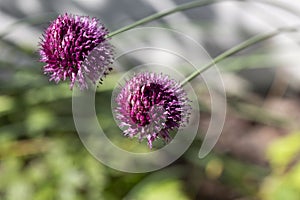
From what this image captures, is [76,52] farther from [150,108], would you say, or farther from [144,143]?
[144,143]

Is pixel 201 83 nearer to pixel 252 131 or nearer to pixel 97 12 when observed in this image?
pixel 252 131

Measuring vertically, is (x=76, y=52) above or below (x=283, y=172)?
below

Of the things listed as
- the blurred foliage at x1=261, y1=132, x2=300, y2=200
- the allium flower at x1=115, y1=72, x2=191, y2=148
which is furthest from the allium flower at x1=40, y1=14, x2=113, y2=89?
the blurred foliage at x1=261, y1=132, x2=300, y2=200

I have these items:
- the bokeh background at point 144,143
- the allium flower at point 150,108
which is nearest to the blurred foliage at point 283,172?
the bokeh background at point 144,143

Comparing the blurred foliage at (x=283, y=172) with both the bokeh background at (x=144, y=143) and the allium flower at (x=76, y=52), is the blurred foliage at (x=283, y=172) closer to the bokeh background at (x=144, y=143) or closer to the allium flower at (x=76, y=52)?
the bokeh background at (x=144, y=143)

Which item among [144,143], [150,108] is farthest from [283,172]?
[150,108]

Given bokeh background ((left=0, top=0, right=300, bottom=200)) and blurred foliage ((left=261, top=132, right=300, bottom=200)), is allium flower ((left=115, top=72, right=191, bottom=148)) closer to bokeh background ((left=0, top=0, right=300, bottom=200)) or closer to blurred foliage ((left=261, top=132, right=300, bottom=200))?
blurred foliage ((left=261, top=132, right=300, bottom=200))

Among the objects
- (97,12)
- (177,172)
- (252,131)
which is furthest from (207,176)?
(97,12)
